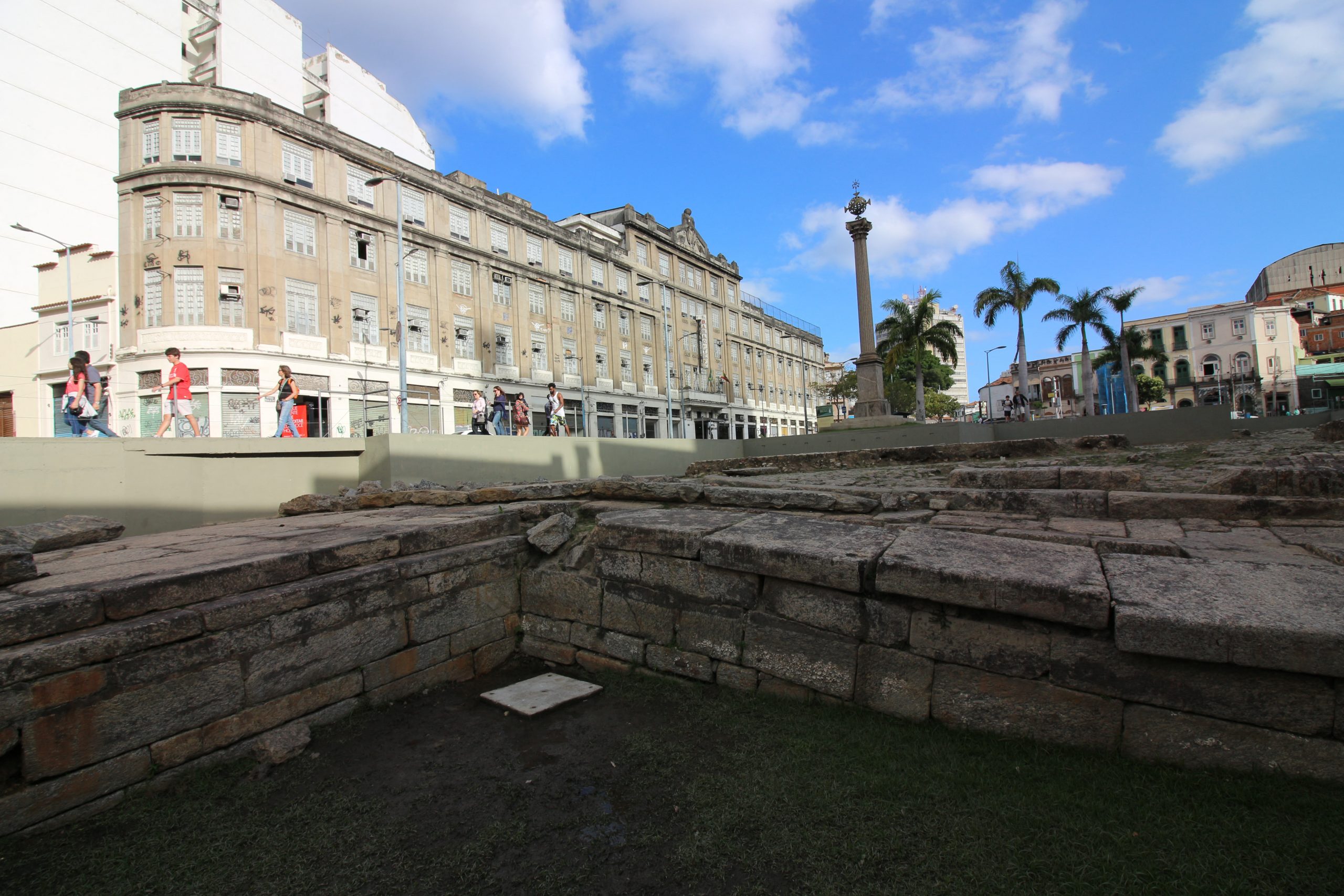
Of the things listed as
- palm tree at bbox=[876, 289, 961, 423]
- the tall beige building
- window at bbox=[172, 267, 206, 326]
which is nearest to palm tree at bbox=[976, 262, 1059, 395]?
palm tree at bbox=[876, 289, 961, 423]

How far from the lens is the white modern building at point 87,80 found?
2380 centimetres

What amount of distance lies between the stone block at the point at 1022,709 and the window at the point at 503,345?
3038 centimetres

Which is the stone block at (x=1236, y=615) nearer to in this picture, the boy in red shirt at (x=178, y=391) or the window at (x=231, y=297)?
the boy in red shirt at (x=178, y=391)

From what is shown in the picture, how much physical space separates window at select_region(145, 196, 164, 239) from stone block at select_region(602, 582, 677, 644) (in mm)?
27712

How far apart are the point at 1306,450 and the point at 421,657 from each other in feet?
30.7

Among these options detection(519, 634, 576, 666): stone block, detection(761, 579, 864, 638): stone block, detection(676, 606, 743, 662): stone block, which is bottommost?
detection(519, 634, 576, 666): stone block

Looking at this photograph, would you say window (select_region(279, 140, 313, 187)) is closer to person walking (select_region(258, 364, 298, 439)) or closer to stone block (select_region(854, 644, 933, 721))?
person walking (select_region(258, 364, 298, 439))

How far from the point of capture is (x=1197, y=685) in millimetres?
2199

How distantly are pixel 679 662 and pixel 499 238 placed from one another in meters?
32.1

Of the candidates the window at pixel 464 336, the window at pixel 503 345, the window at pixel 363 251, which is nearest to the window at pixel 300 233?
the window at pixel 363 251

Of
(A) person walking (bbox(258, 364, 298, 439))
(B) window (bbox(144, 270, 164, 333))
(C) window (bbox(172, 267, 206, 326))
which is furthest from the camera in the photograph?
(B) window (bbox(144, 270, 164, 333))

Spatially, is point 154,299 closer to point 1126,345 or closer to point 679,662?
point 679,662

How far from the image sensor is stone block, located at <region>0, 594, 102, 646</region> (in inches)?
92.9

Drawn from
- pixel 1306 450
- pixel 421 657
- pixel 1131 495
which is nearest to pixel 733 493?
pixel 421 657
